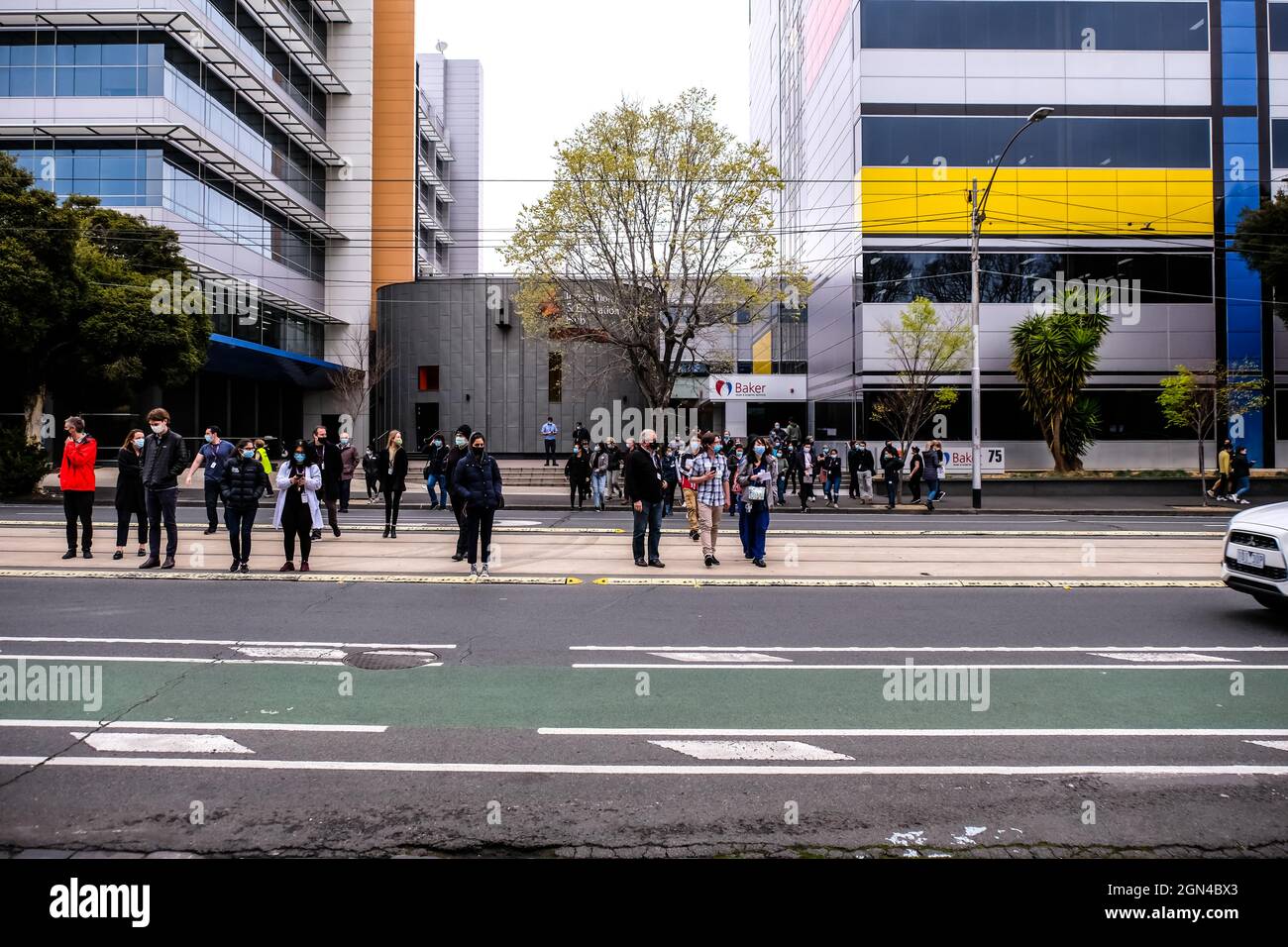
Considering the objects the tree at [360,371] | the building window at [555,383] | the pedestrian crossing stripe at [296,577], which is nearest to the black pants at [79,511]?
the pedestrian crossing stripe at [296,577]

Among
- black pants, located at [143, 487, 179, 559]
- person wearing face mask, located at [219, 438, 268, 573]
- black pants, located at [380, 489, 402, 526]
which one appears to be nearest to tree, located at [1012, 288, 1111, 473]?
black pants, located at [380, 489, 402, 526]

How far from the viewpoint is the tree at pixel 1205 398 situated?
1024 inches

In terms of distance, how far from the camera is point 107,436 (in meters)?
29.1

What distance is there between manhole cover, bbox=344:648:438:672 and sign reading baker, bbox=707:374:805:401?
2797 centimetres

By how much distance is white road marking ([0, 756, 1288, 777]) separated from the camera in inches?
171

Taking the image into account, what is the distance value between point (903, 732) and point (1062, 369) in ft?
85.8

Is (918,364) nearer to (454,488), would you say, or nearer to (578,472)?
(578,472)

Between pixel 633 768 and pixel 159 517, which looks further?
pixel 159 517

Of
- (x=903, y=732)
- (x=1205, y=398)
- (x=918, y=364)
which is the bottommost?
(x=903, y=732)

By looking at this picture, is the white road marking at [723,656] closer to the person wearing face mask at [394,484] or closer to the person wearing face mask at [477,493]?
the person wearing face mask at [477,493]

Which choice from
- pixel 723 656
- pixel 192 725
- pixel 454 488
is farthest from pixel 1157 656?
pixel 454 488

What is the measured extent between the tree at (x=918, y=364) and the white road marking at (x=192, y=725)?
2406 cm

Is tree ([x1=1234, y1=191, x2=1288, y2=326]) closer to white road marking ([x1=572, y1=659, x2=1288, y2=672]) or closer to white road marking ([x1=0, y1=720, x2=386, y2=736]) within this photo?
white road marking ([x1=572, y1=659, x2=1288, y2=672])

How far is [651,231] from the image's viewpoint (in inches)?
1006
